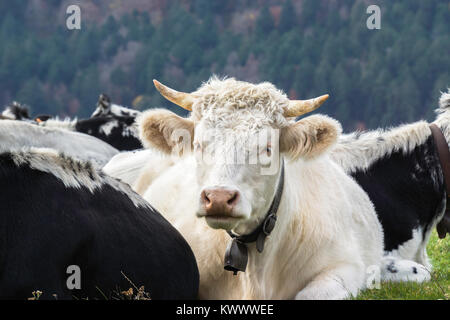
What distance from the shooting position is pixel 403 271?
616 cm

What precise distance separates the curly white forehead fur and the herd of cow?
0.4 inches

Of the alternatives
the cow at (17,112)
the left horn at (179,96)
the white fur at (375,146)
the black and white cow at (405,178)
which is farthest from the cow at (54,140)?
the cow at (17,112)

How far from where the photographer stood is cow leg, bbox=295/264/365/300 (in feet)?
16.5

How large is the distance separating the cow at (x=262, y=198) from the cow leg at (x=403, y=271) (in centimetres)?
28

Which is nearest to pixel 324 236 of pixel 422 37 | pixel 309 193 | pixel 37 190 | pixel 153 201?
pixel 309 193

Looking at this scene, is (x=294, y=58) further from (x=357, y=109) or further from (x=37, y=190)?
(x=37, y=190)

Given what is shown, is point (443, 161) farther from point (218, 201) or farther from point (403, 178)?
point (218, 201)

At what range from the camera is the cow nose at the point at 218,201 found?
14.7 ft

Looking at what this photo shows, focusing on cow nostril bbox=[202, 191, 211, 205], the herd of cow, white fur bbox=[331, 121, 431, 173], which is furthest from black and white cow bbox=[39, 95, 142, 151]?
cow nostril bbox=[202, 191, 211, 205]

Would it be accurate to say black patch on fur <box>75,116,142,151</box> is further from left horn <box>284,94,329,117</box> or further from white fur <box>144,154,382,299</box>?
left horn <box>284,94,329,117</box>

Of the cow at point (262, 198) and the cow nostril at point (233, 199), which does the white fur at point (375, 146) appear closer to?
the cow at point (262, 198)

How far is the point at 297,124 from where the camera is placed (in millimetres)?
5188

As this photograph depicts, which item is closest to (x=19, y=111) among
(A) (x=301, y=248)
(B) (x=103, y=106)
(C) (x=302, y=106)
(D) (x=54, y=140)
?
(B) (x=103, y=106)
